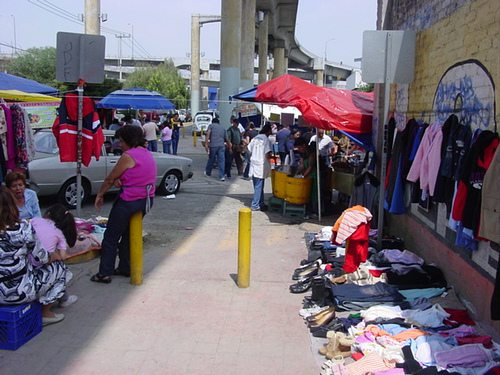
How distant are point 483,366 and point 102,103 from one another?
647 inches

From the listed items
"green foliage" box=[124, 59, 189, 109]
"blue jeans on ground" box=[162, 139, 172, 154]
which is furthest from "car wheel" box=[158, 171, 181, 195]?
"green foliage" box=[124, 59, 189, 109]

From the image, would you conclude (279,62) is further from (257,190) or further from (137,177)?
(137,177)

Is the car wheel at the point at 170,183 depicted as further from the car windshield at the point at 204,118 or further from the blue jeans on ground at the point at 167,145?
the car windshield at the point at 204,118

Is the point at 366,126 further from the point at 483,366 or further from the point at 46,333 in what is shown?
the point at 46,333

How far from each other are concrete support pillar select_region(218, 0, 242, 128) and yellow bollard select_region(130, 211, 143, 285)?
18.9m

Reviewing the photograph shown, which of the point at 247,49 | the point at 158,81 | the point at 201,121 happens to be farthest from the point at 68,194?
the point at 158,81

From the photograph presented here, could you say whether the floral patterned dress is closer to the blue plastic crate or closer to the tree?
the blue plastic crate

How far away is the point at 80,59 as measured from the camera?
7.89m

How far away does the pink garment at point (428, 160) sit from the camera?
5945 millimetres

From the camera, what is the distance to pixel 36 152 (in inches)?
404

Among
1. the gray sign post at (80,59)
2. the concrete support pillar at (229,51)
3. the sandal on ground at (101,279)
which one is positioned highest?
the concrete support pillar at (229,51)

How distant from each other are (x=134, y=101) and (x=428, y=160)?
43.9ft

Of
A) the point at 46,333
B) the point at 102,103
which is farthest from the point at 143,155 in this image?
the point at 102,103

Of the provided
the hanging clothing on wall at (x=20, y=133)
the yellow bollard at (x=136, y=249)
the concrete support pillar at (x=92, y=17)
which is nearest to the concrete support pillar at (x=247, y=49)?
the concrete support pillar at (x=92, y=17)
